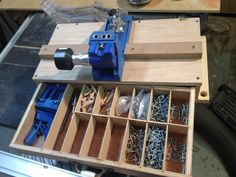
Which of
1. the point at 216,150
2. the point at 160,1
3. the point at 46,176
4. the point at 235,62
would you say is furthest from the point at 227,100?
the point at 46,176

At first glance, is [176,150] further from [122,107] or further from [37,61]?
[37,61]

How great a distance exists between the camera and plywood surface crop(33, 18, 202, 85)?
886mm

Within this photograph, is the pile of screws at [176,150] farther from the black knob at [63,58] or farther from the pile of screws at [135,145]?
the black knob at [63,58]

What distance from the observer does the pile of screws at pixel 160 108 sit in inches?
34.9

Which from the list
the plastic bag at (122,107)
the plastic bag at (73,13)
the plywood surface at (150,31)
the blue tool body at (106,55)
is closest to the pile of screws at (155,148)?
the plastic bag at (122,107)

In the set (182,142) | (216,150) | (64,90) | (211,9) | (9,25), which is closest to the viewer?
(182,142)

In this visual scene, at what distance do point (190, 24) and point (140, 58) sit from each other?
0.25 metres

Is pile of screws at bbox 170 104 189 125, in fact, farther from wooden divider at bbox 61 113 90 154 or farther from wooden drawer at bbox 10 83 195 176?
wooden divider at bbox 61 113 90 154

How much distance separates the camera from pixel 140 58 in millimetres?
957

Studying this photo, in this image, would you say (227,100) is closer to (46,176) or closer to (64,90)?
(64,90)

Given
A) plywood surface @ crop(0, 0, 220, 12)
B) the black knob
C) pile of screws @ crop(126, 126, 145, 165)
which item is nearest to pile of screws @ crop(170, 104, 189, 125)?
pile of screws @ crop(126, 126, 145, 165)

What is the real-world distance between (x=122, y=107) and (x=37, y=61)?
2.02 ft

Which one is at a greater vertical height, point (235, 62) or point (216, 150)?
point (235, 62)

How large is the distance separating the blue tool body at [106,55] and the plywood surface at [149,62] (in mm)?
41
